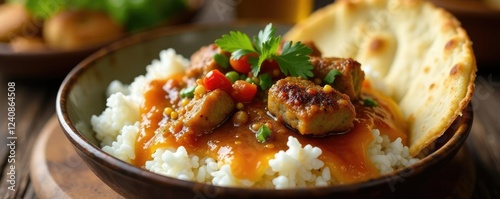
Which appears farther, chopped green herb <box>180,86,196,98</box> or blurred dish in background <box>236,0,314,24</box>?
blurred dish in background <box>236,0,314,24</box>

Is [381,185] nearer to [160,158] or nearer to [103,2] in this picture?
[160,158]

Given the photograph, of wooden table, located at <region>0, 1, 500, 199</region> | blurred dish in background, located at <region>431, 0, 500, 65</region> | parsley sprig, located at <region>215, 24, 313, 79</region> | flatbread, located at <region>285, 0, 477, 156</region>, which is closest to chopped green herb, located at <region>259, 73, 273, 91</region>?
parsley sprig, located at <region>215, 24, 313, 79</region>

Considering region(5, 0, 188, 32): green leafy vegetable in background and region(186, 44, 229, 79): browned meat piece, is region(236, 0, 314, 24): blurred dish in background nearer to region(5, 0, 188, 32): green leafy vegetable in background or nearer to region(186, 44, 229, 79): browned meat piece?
region(5, 0, 188, 32): green leafy vegetable in background

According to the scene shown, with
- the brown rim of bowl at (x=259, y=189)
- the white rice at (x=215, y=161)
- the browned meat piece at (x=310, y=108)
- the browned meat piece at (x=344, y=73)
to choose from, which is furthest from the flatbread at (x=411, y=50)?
the browned meat piece at (x=310, y=108)

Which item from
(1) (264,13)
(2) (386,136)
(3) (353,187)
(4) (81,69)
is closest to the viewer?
(3) (353,187)

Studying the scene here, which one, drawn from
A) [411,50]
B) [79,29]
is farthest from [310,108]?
[79,29]

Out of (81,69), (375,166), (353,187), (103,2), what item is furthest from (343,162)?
(103,2)

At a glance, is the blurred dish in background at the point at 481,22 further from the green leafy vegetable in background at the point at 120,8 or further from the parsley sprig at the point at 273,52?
the green leafy vegetable in background at the point at 120,8
